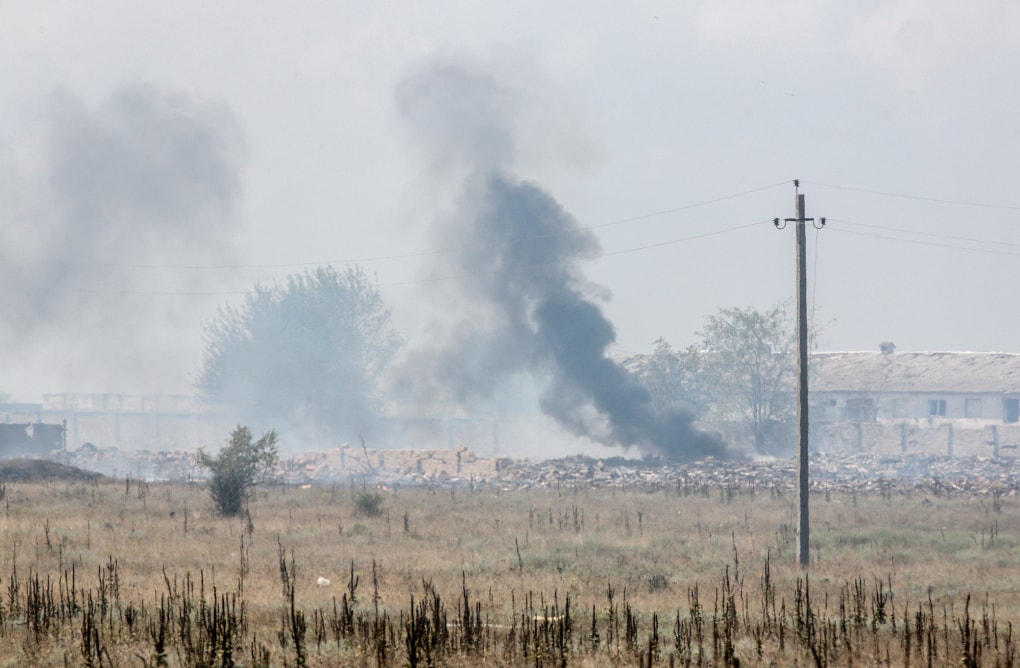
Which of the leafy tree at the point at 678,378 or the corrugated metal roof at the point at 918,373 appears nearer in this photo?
the leafy tree at the point at 678,378

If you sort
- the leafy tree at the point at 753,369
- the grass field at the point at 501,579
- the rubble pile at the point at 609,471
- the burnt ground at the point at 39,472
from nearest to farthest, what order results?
the grass field at the point at 501,579 < the burnt ground at the point at 39,472 < the rubble pile at the point at 609,471 < the leafy tree at the point at 753,369

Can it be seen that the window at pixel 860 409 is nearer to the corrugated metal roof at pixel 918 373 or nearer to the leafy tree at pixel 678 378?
the corrugated metal roof at pixel 918 373

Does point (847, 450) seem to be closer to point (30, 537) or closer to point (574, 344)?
point (574, 344)

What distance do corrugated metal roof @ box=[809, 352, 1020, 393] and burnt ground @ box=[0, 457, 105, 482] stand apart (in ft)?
163

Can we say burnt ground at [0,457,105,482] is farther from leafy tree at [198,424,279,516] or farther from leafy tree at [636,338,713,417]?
leafy tree at [636,338,713,417]

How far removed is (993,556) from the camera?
70.3 ft

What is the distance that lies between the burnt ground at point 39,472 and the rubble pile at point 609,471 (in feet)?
8.29

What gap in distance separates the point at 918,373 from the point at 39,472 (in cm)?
6171

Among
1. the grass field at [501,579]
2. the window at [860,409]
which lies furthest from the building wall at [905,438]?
the grass field at [501,579]

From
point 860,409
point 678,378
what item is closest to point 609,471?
point 678,378

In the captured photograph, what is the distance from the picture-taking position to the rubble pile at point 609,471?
42031 mm

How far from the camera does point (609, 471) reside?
49.1m

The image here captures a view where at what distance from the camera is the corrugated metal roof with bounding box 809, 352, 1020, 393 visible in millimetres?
77494

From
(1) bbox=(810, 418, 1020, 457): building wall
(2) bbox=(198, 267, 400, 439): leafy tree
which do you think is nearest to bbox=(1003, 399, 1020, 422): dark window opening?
(1) bbox=(810, 418, 1020, 457): building wall
